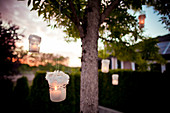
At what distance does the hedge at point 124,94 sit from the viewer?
14.5 feet

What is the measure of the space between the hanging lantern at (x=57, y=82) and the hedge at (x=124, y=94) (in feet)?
12.1

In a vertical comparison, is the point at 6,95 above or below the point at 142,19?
below

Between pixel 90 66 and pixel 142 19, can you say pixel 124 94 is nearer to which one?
pixel 142 19

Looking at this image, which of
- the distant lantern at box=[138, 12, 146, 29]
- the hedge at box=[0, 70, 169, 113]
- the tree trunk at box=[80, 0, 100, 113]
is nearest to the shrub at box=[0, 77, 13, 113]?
the hedge at box=[0, 70, 169, 113]

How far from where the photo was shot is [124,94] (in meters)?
5.43

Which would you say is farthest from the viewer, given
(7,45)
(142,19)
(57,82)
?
(7,45)

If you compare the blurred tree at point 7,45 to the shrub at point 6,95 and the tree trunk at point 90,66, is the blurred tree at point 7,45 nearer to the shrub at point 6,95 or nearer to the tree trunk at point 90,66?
the shrub at point 6,95

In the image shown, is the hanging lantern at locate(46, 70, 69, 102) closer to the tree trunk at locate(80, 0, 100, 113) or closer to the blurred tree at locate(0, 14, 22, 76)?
the tree trunk at locate(80, 0, 100, 113)

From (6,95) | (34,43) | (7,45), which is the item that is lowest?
(6,95)

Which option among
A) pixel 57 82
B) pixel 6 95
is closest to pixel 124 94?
pixel 57 82

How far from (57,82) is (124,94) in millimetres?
5397

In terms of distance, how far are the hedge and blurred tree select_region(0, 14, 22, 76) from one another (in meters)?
1.28

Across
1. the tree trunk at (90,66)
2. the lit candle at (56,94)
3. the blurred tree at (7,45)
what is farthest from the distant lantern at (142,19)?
the blurred tree at (7,45)

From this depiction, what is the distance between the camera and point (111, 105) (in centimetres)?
589
